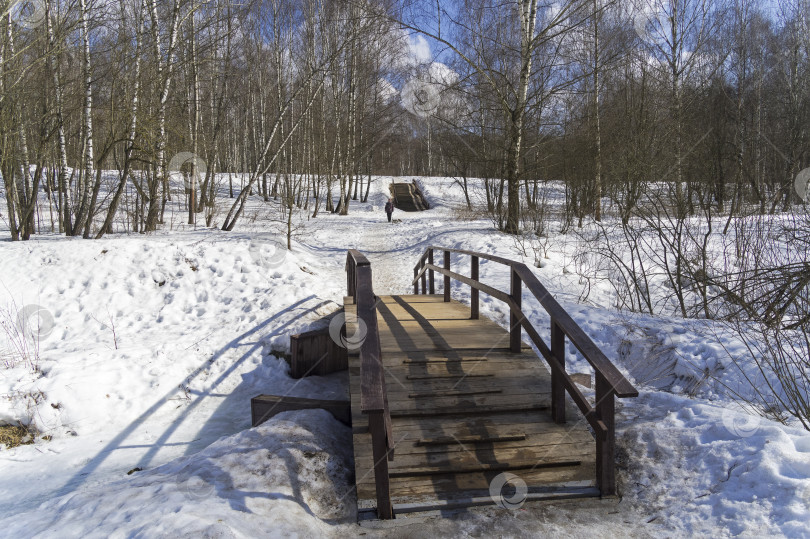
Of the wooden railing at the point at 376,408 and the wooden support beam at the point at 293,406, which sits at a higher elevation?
the wooden railing at the point at 376,408

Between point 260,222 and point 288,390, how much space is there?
13.3 meters

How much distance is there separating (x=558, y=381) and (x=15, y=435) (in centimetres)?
Result: 593

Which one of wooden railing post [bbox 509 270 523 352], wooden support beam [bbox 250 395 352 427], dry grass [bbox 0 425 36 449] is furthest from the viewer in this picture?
dry grass [bbox 0 425 36 449]

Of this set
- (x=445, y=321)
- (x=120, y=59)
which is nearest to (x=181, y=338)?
(x=445, y=321)

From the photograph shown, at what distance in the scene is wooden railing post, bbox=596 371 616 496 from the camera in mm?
3047

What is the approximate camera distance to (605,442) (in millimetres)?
3092

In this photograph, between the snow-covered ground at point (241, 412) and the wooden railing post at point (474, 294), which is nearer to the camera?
the snow-covered ground at point (241, 412)

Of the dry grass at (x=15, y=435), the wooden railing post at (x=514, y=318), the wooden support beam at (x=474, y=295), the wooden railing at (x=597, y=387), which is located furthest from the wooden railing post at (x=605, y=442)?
the dry grass at (x=15, y=435)

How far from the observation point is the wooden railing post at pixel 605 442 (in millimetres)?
3047

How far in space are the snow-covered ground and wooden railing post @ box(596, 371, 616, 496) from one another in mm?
162

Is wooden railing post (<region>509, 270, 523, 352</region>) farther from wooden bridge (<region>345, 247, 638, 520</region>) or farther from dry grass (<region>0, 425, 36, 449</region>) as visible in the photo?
dry grass (<region>0, 425, 36, 449</region>)

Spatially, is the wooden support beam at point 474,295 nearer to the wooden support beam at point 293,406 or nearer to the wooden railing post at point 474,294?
the wooden railing post at point 474,294

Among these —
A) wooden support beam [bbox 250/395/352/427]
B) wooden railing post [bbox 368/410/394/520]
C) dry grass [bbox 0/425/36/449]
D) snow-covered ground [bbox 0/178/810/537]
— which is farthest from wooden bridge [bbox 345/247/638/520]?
dry grass [bbox 0/425/36/449]

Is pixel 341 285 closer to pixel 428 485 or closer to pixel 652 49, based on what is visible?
pixel 428 485
